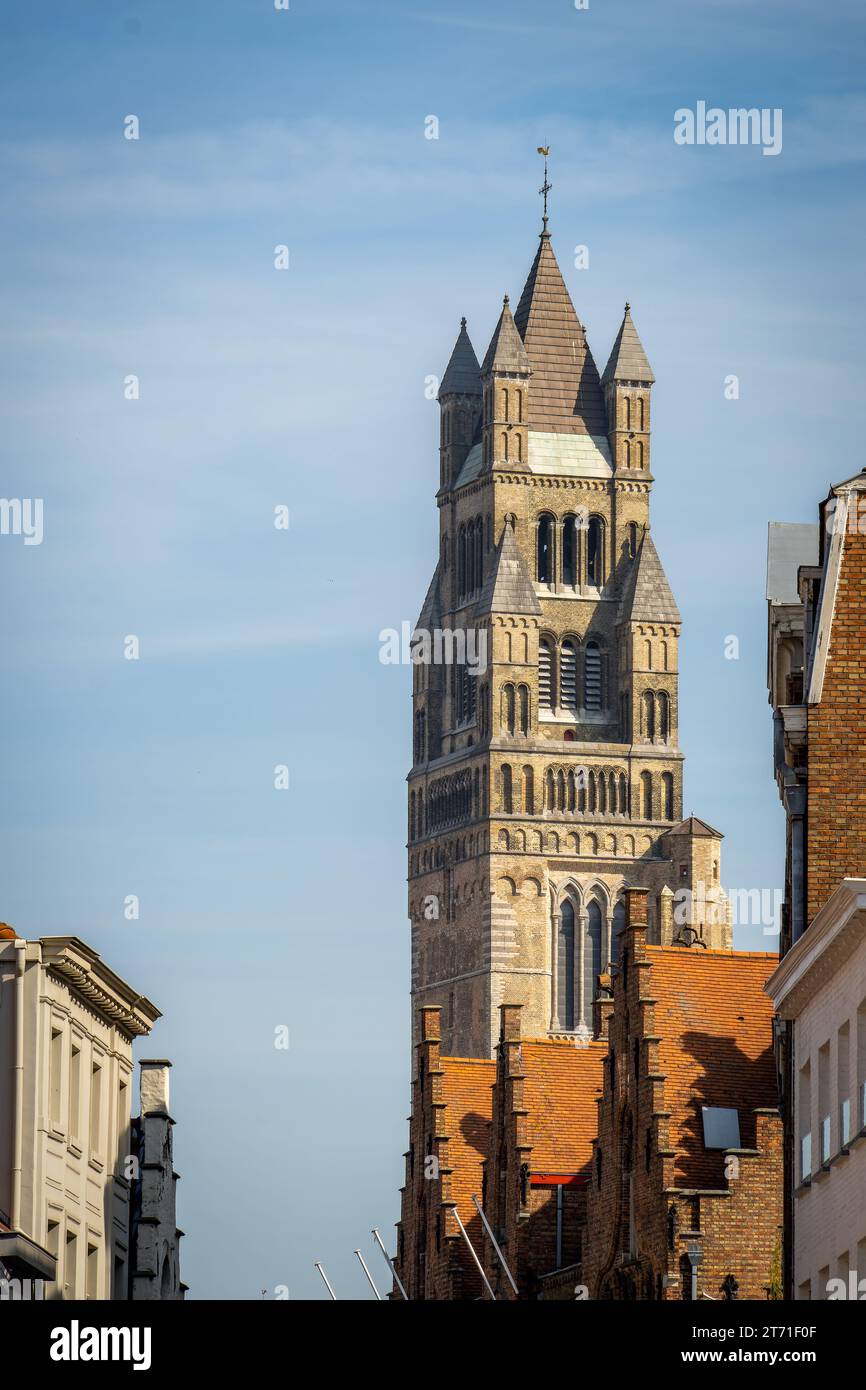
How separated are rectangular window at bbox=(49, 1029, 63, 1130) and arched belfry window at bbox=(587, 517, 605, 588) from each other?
116 metres

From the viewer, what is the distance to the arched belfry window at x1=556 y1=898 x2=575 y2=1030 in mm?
158750

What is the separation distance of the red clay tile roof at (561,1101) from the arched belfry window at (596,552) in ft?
321

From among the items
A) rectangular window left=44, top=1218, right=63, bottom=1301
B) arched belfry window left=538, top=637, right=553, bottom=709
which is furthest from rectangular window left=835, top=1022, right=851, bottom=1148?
arched belfry window left=538, top=637, right=553, bottom=709

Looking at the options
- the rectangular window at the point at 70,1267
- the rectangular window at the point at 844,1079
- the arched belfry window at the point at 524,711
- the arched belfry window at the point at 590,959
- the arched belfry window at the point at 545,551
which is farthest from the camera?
the arched belfry window at the point at 545,551

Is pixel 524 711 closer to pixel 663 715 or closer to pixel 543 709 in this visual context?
pixel 543 709

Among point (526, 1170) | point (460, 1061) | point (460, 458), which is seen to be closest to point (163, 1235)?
point (526, 1170)

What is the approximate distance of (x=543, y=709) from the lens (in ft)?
538

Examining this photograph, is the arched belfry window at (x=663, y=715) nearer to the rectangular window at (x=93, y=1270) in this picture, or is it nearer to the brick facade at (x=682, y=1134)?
the brick facade at (x=682, y=1134)

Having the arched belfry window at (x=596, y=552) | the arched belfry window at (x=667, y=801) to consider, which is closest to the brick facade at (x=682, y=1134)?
the arched belfry window at (x=667, y=801)

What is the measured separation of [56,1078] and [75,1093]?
168cm

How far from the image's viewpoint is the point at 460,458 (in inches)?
6777

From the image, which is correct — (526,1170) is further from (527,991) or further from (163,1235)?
(527,991)

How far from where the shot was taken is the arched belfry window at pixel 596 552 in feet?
546
